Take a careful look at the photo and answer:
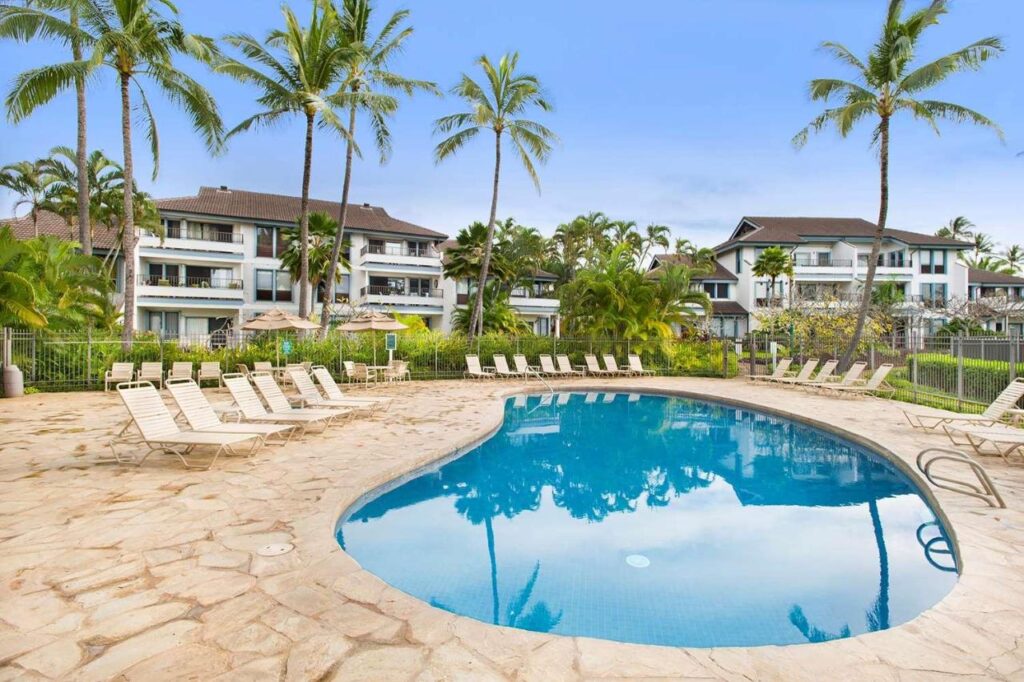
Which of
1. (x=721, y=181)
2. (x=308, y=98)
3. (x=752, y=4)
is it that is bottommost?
(x=308, y=98)

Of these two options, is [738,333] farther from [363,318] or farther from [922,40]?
[363,318]

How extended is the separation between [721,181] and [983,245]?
39.6m

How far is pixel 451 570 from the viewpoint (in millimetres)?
4797

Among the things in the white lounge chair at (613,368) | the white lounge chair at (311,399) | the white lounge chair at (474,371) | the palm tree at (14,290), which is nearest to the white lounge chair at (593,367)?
the white lounge chair at (613,368)

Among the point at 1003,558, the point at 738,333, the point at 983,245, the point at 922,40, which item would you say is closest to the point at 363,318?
the point at 1003,558

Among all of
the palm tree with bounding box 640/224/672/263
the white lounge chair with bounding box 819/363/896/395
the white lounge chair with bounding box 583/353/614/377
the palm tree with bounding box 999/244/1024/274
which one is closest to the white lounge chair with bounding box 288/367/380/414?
the white lounge chair with bounding box 819/363/896/395

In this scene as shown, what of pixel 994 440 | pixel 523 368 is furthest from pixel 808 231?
pixel 994 440

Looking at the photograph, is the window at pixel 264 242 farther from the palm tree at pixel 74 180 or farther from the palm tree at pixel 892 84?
the palm tree at pixel 892 84

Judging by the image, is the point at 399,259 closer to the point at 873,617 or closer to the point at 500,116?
the point at 500,116

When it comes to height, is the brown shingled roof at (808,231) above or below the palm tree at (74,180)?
above

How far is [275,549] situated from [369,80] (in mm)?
19324

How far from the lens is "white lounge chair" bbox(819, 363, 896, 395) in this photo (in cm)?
1325

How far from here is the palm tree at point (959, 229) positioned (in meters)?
61.2

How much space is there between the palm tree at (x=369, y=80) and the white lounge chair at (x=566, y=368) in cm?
877
